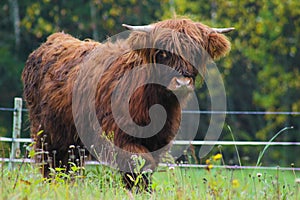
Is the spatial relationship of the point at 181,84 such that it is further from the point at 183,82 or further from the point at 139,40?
the point at 139,40

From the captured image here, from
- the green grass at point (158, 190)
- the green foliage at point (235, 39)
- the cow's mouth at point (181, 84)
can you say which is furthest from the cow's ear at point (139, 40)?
the green foliage at point (235, 39)

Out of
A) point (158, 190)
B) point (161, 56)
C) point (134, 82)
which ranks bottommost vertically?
point (158, 190)

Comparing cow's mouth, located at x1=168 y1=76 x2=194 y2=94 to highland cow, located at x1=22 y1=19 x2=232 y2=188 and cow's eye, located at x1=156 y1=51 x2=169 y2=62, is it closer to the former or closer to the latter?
highland cow, located at x1=22 y1=19 x2=232 y2=188

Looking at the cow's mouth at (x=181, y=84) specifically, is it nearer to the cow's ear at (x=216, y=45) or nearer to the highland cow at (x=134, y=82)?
the highland cow at (x=134, y=82)

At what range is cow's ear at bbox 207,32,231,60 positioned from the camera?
20.4ft

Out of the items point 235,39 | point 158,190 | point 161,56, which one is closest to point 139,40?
point 161,56

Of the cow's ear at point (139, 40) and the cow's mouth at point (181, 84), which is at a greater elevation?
the cow's ear at point (139, 40)

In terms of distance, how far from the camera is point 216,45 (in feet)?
20.5

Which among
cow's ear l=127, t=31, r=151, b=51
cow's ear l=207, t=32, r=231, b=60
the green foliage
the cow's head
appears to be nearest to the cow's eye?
the cow's head

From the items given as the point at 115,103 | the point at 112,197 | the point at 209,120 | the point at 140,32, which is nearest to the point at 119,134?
the point at 115,103

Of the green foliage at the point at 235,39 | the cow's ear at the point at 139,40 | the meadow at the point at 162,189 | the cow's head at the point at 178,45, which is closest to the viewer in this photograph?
the meadow at the point at 162,189

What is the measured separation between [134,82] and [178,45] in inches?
22.6

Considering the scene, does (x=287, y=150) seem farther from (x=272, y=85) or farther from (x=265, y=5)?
(x=265, y=5)

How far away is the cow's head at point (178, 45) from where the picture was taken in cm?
568
